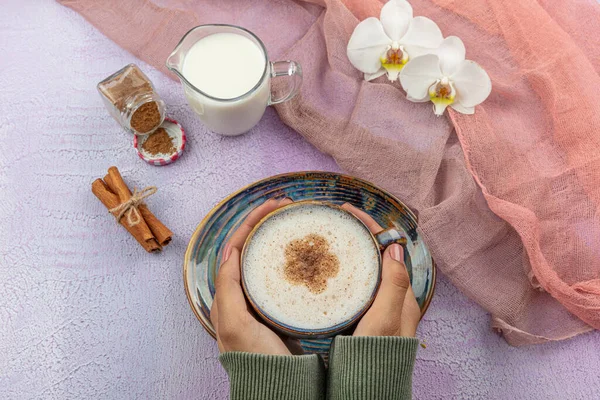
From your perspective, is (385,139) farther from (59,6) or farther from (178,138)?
(59,6)

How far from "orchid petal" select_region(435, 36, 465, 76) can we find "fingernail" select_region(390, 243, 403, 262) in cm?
35

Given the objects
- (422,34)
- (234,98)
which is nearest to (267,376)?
(234,98)

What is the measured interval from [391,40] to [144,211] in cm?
57

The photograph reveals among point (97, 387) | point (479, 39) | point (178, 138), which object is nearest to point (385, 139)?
point (479, 39)

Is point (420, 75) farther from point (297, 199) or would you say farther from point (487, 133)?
point (297, 199)

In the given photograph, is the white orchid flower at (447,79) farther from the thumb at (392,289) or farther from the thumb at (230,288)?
the thumb at (230,288)

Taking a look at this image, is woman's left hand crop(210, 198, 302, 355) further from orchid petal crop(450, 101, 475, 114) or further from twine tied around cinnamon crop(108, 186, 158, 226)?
orchid petal crop(450, 101, 475, 114)

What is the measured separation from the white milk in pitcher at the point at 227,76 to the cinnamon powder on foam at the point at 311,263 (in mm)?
277

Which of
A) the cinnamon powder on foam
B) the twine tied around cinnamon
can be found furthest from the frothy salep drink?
the twine tied around cinnamon

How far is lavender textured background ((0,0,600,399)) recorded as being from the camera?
37.2 inches

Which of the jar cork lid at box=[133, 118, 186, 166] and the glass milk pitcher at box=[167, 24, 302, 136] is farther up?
the glass milk pitcher at box=[167, 24, 302, 136]

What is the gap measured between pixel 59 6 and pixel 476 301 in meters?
A: 1.05

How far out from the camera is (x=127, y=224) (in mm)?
986

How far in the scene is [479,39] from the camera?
1054 mm
